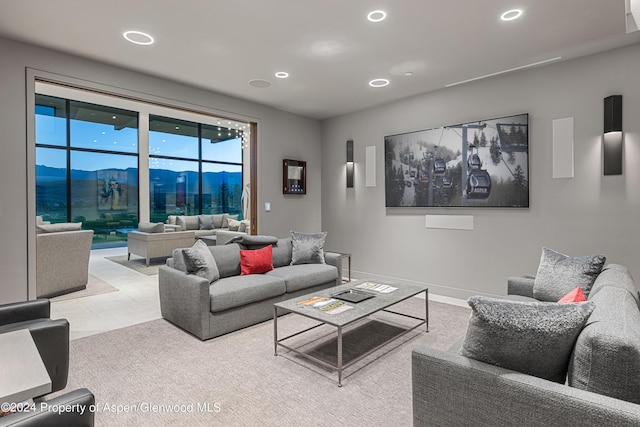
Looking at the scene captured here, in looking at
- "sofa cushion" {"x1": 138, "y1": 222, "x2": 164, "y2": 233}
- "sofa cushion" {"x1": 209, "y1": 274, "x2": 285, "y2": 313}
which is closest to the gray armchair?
"sofa cushion" {"x1": 138, "y1": 222, "x2": 164, "y2": 233}

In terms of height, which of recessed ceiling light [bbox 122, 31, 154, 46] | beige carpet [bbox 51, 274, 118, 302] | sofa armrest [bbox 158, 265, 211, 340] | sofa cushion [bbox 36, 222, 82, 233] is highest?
recessed ceiling light [bbox 122, 31, 154, 46]

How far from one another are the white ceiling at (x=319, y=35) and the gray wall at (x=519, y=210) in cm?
29

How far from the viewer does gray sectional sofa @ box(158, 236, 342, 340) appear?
3199 mm

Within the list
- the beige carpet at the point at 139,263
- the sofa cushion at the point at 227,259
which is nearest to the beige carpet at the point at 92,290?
the beige carpet at the point at 139,263

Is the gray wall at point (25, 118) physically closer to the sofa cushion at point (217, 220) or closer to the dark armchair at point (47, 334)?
the dark armchair at point (47, 334)

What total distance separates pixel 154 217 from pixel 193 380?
7.50 metres

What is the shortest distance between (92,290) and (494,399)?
18.1 ft

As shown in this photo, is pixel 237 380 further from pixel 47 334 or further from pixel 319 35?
pixel 319 35

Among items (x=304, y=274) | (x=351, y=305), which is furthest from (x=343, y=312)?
(x=304, y=274)

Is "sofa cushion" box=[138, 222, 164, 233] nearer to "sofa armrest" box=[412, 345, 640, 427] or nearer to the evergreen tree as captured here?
the evergreen tree

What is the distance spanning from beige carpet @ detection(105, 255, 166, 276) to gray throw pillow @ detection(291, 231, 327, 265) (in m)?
3.22

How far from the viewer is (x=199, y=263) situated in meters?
3.44

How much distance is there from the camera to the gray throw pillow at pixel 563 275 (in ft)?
8.11

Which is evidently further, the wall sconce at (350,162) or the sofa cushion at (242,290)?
the wall sconce at (350,162)
